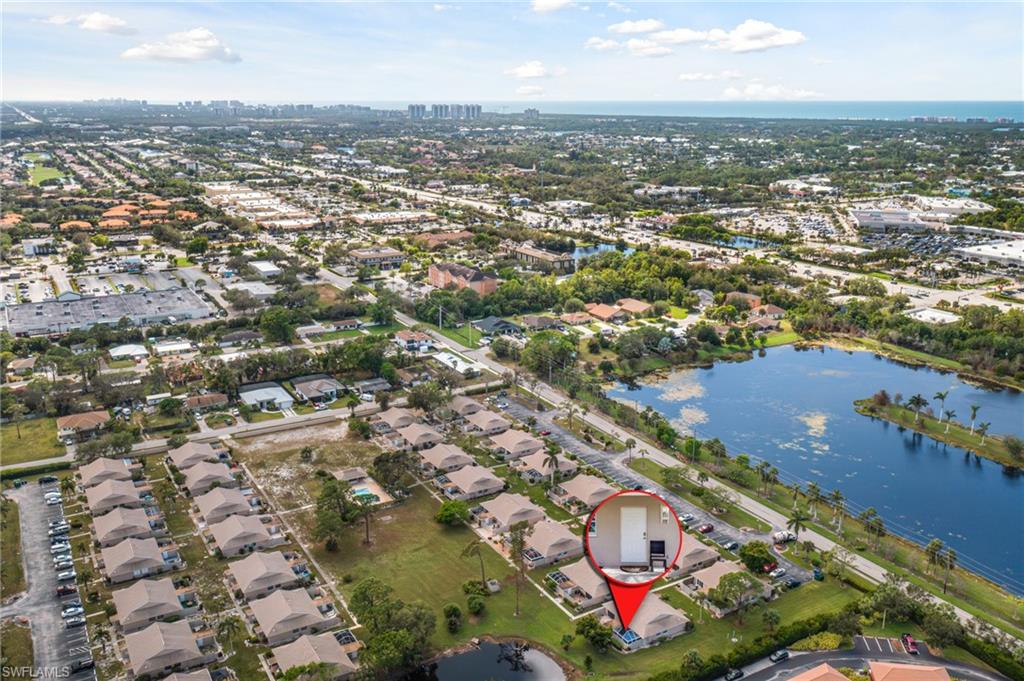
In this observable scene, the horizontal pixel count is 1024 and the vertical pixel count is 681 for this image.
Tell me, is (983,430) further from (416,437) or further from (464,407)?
(416,437)

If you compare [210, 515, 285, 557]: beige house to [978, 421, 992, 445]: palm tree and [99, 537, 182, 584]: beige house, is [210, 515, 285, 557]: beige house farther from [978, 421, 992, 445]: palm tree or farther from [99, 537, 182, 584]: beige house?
[978, 421, 992, 445]: palm tree

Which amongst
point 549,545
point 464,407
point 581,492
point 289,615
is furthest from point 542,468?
point 289,615

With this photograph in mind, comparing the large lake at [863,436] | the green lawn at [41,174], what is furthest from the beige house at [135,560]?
the green lawn at [41,174]

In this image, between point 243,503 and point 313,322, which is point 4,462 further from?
point 313,322

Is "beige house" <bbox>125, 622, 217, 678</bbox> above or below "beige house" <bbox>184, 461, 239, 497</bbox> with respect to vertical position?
below

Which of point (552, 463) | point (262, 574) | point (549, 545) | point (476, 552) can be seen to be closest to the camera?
point (262, 574)

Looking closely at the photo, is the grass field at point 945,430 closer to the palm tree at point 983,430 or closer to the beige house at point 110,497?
the palm tree at point 983,430

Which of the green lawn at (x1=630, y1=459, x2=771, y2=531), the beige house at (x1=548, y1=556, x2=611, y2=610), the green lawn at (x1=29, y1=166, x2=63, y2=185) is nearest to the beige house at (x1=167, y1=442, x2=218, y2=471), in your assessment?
the beige house at (x1=548, y1=556, x2=611, y2=610)
